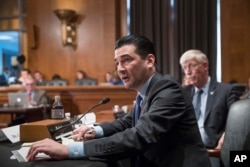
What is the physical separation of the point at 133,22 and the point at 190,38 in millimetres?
1339

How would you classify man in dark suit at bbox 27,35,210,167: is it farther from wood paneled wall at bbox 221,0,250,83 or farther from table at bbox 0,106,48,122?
wood paneled wall at bbox 221,0,250,83

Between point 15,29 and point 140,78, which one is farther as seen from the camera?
point 15,29

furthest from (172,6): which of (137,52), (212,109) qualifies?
(137,52)

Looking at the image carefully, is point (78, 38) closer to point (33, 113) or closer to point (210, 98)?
point (33, 113)

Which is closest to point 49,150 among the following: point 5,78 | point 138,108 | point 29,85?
point 138,108

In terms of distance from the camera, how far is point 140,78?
1.52 metres

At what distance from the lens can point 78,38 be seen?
8602 millimetres

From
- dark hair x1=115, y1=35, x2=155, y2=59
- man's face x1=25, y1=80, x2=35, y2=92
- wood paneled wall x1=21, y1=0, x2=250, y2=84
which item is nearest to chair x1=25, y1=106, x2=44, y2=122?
man's face x1=25, y1=80, x2=35, y2=92

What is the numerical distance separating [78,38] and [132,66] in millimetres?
7268

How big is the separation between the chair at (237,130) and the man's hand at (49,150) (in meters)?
0.72

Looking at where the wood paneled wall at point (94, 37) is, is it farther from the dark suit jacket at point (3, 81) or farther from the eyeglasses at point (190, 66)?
the eyeglasses at point (190, 66)

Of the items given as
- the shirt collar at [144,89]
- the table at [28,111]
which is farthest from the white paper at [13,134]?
the table at [28,111]

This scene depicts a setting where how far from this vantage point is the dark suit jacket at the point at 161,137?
1.27 metres

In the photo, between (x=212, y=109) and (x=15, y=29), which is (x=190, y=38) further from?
(x=212, y=109)
